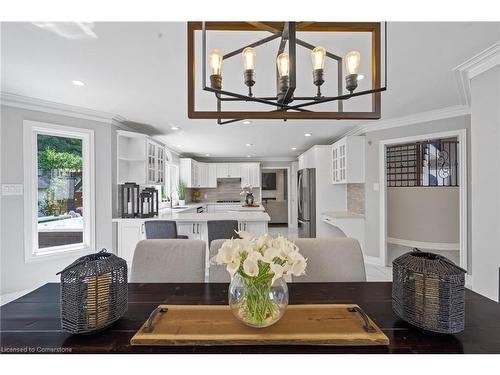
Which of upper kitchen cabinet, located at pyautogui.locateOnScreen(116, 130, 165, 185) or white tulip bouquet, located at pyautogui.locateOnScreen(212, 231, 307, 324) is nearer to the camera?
white tulip bouquet, located at pyautogui.locateOnScreen(212, 231, 307, 324)

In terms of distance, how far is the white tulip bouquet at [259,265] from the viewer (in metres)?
0.90

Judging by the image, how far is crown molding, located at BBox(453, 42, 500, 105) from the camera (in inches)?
79.1

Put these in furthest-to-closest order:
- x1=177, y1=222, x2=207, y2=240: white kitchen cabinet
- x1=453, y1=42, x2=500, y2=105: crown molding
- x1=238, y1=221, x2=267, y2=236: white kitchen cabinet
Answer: x1=177, y1=222, x2=207, y2=240: white kitchen cabinet → x1=238, y1=221, x2=267, y2=236: white kitchen cabinet → x1=453, y1=42, x2=500, y2=105: crown molding

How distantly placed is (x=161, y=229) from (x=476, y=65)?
11.3ft

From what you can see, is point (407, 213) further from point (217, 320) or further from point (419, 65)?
point (217, 320)

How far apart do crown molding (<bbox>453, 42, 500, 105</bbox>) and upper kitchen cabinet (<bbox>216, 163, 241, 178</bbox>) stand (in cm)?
586

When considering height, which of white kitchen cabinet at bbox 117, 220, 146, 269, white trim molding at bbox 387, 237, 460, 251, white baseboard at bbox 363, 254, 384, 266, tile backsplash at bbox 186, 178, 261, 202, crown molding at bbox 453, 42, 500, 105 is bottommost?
white baseboard at bbox 363, 254, 384, 266

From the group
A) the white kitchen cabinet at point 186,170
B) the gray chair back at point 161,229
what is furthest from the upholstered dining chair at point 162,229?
the white kitchen cabinet at point 186,170

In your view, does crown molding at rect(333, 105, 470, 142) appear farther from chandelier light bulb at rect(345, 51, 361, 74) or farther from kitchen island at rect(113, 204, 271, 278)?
chandelier light bulb at rect(345, 51, 361, 74)

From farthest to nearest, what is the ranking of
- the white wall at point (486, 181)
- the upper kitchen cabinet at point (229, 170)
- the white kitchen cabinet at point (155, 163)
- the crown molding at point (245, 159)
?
the crown molding at point (245, 159)
the upper kitchen cabinet at point (229, 170)
the white kitchen cabinet at point (155, 163)
the white wall at point (486, 181)

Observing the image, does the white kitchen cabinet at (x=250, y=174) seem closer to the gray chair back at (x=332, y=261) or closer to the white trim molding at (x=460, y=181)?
the white trim molding at (x=460, y=181)

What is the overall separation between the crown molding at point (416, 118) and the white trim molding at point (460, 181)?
212 millimetres

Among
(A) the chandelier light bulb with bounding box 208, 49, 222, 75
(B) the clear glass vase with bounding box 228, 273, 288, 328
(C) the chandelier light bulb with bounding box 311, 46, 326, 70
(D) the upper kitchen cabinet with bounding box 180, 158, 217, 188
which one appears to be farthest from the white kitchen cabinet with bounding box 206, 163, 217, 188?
(B) the clear glass vase with bounding box 228, 273, 288, 328
